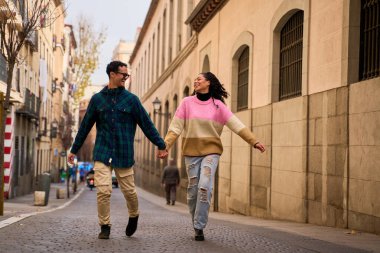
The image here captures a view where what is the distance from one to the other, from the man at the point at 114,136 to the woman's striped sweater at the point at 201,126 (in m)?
0.37

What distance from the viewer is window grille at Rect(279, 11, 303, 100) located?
43.3 ft

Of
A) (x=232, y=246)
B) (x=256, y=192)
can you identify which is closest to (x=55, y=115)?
(x=256, y=192)

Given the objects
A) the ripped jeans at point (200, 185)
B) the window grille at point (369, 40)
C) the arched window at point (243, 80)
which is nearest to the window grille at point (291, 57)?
the window grille at point (369, 40)

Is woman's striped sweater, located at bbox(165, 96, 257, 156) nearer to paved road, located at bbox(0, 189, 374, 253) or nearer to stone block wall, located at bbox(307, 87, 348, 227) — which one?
paved road, located at bbox(0, 189, 374, 253)

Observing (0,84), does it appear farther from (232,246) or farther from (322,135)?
(232,246)

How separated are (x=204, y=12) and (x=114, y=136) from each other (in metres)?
16.8

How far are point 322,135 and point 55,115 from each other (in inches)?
1956

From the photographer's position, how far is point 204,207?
23.2 ft

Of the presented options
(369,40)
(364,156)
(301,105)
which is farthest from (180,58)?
(364,156)

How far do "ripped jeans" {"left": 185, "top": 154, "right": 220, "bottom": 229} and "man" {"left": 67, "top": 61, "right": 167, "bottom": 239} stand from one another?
0.43 m

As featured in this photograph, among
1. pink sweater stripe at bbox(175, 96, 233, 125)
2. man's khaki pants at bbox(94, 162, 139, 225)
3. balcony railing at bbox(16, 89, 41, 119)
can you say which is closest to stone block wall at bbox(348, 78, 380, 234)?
pink sweater stripe at bbox(175, 96, 233, 125)

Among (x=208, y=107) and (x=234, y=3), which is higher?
(x=234, y=3)

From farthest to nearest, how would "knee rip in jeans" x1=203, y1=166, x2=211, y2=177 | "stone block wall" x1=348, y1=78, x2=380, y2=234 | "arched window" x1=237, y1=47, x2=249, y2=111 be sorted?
"arched window" x1=237, y1=47, x2=249, y2=111
"stone block wall" x1=348, y1=78, x2=380, y2=234
"knee rip in jeans" x1=203, y1=166, x2=211, y2=177

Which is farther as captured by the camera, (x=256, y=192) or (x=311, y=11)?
(x=256, y=192)
